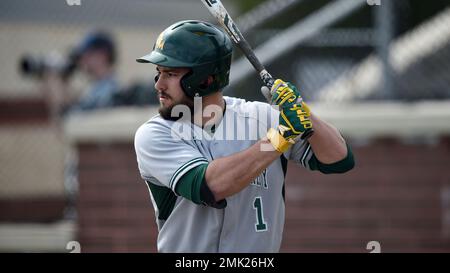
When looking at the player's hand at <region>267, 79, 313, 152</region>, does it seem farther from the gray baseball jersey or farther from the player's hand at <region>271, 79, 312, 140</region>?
the gray baseball jersey

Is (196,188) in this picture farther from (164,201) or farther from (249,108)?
(249,108)

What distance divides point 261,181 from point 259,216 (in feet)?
0.54

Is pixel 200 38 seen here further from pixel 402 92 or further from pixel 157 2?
pixel 157 2

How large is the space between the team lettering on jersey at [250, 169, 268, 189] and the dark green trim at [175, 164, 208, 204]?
0.99ft

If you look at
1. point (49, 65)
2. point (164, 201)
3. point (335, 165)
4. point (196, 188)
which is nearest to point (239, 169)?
point (196, 188)

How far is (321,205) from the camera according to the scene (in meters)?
7.17

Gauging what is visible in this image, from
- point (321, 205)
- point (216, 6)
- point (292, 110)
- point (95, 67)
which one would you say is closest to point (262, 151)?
point (292, 110)

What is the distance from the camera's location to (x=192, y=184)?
404cm

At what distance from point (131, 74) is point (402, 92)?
451cm

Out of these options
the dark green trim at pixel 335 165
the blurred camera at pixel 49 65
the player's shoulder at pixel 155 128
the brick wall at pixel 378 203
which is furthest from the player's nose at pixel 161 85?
the blurred camera at pixel 49 65

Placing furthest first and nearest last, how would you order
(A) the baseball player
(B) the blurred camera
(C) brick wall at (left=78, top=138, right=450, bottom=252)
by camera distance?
(B) the blurred camera
(C) brick wall at (left=78, top=138, right=450, bottom=252)
(A) the baseball player

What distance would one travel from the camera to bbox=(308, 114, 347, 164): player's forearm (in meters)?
4.25

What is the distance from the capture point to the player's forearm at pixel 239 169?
3990mm

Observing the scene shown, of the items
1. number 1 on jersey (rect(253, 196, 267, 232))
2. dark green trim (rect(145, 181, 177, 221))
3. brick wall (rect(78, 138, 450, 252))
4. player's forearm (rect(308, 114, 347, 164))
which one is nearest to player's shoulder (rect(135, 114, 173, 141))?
dark green trim (rect(145, 181, 177, 221))
